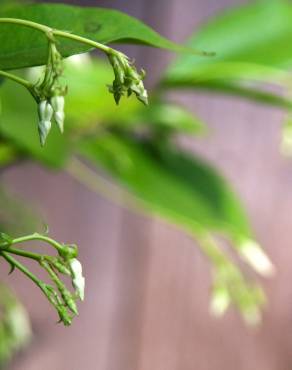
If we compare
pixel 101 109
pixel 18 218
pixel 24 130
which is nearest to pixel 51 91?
pixel 24 130

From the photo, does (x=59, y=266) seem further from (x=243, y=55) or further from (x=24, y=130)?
(x=243, y=55)

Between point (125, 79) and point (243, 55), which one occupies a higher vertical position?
point (125, 79)

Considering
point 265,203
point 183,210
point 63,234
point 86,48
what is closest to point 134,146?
point 183,210

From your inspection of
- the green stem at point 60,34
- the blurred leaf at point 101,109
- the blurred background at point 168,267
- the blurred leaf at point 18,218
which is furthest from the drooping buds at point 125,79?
the blurred background at point 168,267

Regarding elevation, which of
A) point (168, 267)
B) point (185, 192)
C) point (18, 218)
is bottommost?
point (168, 267)

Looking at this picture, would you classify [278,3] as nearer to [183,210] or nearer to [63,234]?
[183,210]

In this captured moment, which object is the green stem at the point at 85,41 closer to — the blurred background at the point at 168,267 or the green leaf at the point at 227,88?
the green leaf at the point at 227,88
